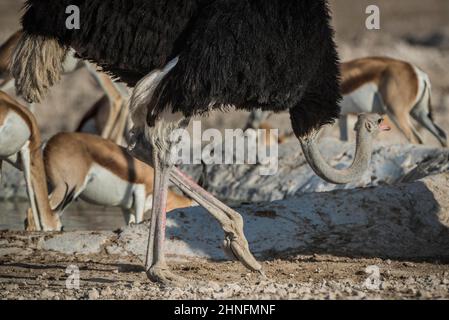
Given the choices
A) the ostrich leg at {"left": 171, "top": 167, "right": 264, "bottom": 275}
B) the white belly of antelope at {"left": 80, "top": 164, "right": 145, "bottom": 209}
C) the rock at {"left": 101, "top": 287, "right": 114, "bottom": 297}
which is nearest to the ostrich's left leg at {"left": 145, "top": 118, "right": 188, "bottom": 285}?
the ostrich leg at {"left": 171, "top": 167, "right": 264, "bottom": 275}

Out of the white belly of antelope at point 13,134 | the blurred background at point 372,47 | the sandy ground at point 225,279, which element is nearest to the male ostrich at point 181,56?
the sandy ground at point 225,279

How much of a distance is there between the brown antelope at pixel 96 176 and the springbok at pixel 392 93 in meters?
4.53

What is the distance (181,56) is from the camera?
21.9 ft

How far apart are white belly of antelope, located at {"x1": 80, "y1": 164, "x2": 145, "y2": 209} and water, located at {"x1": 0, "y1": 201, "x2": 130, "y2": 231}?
0.94ft

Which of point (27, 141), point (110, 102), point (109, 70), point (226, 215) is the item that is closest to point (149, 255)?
point (226, 215)

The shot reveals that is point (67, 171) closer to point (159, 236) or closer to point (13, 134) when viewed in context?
point (13, 134)

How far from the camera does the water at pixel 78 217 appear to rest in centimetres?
1088

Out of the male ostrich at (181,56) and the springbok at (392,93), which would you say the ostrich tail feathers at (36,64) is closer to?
the male ostrich at (181,56)

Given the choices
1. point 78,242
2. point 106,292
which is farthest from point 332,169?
point 106,292

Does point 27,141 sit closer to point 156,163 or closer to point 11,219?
point 11,219

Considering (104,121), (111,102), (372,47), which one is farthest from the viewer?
(372,47)

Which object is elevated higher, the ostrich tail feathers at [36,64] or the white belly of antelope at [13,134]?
the ostrich tail feathers at [36,64]

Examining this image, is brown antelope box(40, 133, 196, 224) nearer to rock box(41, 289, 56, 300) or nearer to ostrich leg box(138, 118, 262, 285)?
ostrich leg box(138, 118, 262, 285)

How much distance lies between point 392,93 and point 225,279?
8141 millimetres
